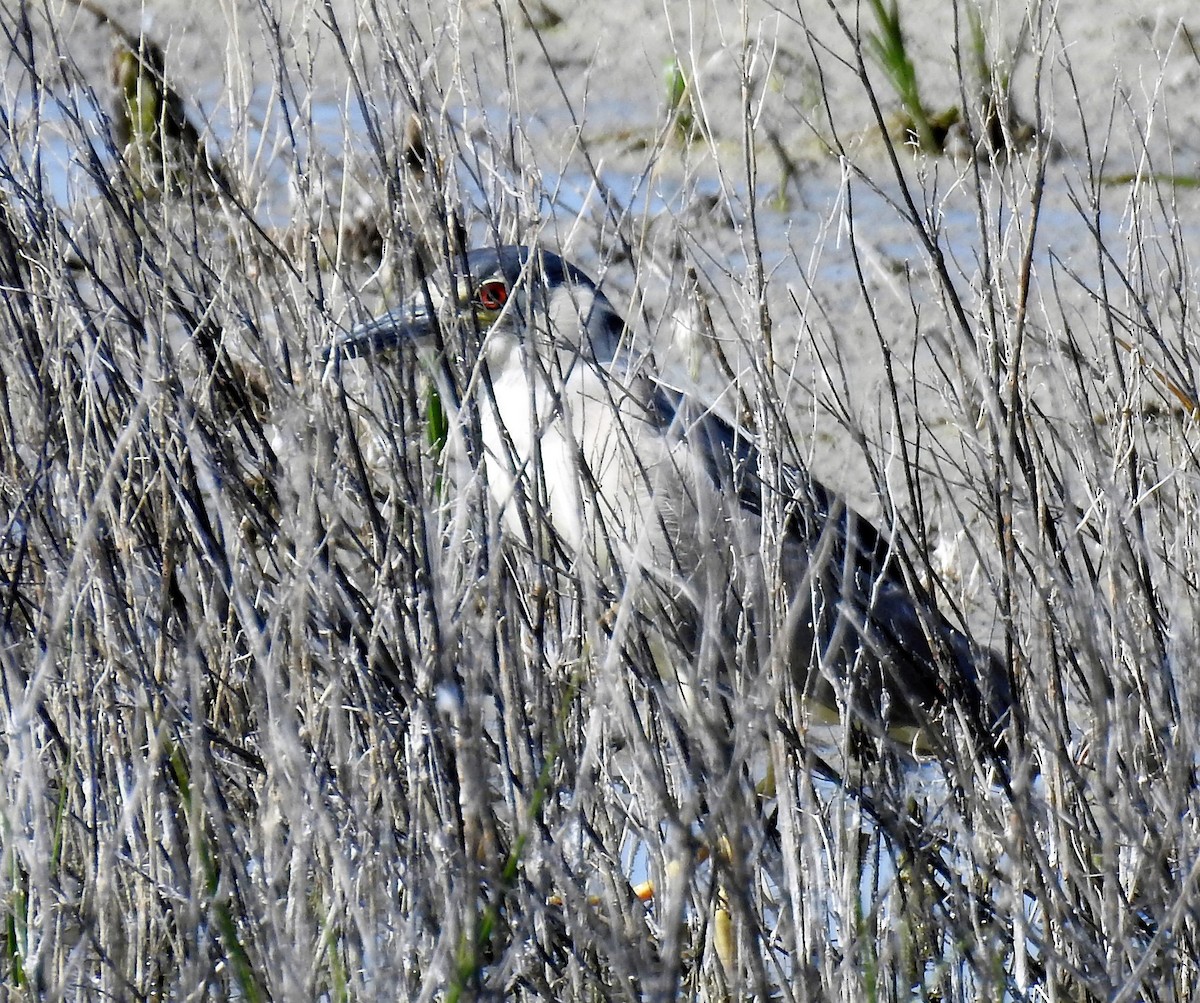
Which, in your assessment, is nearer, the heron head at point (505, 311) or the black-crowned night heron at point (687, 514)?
the black-crowned night heron at point (687, 514)

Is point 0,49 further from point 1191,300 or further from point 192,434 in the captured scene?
point 1191,300

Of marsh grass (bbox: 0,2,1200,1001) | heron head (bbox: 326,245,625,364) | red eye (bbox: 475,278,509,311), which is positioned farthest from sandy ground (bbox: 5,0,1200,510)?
marsh grass (bbox: 0,2,1200,1001)

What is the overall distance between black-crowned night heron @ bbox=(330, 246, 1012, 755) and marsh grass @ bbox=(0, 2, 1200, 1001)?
66 mm

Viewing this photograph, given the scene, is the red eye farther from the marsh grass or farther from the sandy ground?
the marsh grass

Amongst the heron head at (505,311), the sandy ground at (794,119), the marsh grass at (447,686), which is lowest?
the marsh grass at (447,686)

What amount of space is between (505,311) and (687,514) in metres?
1.30

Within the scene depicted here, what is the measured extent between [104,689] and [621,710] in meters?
0.95

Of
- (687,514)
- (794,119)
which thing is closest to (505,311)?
(687,514)

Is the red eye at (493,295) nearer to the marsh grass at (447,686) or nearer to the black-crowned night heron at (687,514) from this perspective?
the black-crowned night heron at (687,514)

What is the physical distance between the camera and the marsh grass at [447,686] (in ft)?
5.59

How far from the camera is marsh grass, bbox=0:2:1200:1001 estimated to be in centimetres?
171

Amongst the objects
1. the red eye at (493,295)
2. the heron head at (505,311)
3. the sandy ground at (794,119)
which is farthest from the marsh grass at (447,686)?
the sandy ground at (794,119)

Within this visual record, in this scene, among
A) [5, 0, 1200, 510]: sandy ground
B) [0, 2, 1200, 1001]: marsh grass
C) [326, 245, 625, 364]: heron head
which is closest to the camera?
[0, 2, 1200, 1001]: marsh grass

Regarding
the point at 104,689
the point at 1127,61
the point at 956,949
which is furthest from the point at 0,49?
the point at 1127,61
